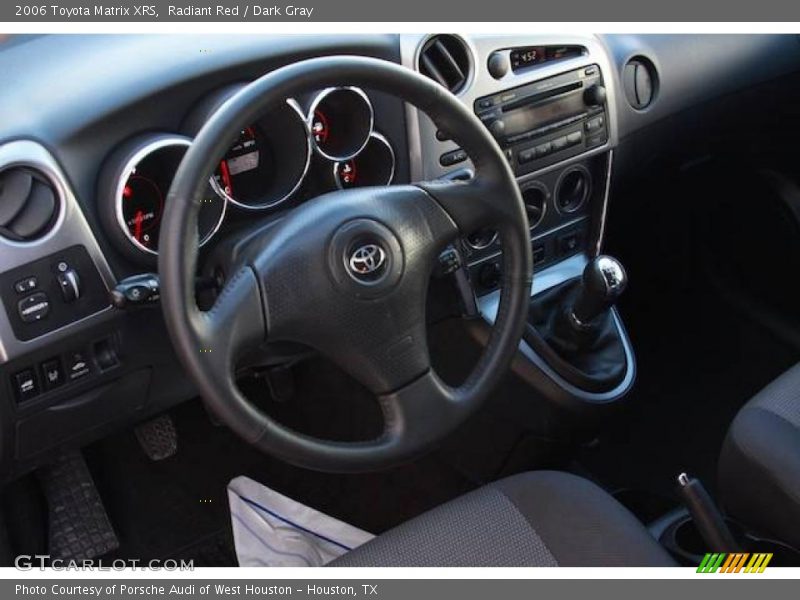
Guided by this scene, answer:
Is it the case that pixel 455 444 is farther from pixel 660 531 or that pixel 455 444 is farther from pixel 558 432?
pixel 660 531

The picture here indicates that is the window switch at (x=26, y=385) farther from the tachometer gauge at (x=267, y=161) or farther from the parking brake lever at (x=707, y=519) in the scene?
the parking brake lever at (x=707, y=519)

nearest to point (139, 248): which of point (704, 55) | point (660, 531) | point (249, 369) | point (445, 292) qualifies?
point (249, 369)

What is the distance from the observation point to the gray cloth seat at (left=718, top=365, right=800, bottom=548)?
1.31 m

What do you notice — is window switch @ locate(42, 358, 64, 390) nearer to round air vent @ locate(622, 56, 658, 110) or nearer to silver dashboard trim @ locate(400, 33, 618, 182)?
silver dashboard trim @ locate(400, 33, 618, 182)

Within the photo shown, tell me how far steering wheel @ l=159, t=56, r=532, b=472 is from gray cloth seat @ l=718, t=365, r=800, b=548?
13.2 inches

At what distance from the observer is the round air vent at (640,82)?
72.1 inches

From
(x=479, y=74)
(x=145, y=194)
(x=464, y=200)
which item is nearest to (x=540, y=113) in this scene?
(x=479, y=74)

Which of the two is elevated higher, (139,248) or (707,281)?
(139,248)

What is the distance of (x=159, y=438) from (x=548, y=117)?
881 mm

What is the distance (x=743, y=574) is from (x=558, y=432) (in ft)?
1.60

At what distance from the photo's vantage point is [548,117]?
1703mm

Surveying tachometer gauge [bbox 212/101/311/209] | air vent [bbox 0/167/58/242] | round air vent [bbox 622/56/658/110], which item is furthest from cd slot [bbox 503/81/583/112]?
air vent [bbox 0/167/58/242]

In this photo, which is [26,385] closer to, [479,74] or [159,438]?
Answer: [159,438]

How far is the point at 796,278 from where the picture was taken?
84.5 inches
